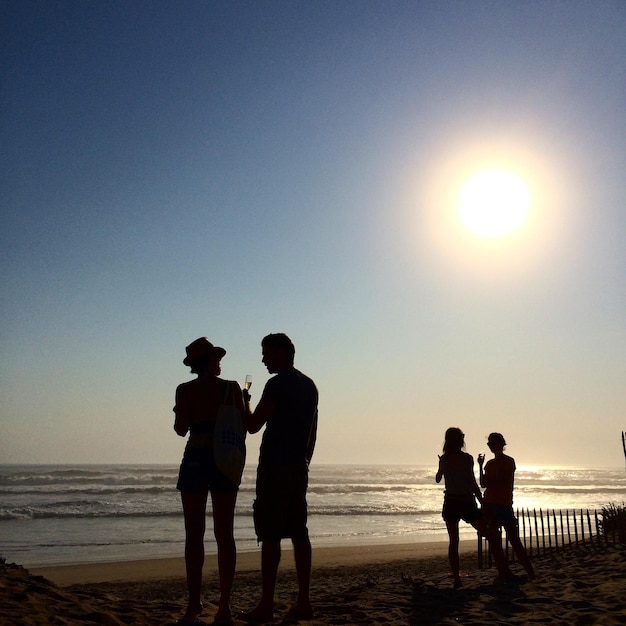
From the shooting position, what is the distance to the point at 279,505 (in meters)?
4.11

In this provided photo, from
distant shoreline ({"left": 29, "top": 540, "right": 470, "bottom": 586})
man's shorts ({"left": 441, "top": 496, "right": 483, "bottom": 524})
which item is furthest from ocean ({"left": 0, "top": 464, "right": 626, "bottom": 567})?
man's shorts ({"left": 441, "top": 496, "right": 483, "bottom": 524})

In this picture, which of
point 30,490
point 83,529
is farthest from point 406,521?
point 30,490

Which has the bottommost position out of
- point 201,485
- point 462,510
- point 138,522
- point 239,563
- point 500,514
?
point 138,522

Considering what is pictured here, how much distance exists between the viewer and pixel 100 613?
435cm

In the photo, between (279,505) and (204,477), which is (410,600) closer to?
(279,505)

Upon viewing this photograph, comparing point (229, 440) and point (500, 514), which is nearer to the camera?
point (229, 440)

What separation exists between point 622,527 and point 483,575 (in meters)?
3.33

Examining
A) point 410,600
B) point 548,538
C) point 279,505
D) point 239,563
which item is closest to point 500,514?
point 410,600

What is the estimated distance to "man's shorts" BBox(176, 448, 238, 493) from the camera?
12.9 feet

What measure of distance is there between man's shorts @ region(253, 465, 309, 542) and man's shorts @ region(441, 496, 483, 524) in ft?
9.57

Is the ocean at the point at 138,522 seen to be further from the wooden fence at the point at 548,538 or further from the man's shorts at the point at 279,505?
the man's shorts at the point at 279,505

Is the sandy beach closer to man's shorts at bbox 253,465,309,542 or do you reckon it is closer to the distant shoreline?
man's shorts at bbox 253,465,309,542

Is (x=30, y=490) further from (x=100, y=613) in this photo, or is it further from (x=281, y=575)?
(x=100, y=613)

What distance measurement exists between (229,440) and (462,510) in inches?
143
